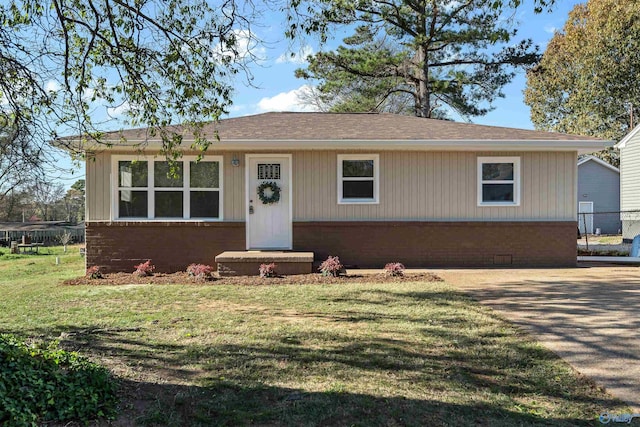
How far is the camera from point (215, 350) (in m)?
4.41

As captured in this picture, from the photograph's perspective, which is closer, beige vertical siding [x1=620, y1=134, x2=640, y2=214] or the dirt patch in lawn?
the dirt patch in lawn

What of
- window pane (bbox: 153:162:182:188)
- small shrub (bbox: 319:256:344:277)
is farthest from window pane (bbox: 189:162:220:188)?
small shrub (bbox: 319:256:344:277)

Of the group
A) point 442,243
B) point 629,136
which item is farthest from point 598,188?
point 442,243

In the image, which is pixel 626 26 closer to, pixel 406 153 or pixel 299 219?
pixel 406 153

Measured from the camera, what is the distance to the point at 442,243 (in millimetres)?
10594

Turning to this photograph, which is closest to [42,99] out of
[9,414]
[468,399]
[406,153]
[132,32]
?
[132,32]

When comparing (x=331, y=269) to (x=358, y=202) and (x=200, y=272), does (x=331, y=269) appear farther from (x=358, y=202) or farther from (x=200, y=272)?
(x=200, y=272)

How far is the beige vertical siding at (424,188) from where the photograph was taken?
10492 mm

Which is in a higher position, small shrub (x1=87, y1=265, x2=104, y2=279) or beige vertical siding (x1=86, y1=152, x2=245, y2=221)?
beige vertical siding (x1=86, y1=152, x2=245, y2=221)

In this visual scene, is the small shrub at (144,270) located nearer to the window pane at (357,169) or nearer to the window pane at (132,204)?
the window pane at (132,204)

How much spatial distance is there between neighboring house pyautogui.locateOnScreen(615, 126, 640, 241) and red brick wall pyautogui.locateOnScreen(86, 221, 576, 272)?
11.7 m

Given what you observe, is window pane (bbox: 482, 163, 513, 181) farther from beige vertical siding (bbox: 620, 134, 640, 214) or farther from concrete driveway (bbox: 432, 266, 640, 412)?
beige vertical siding (bbox: 620, 134, 640, 214)

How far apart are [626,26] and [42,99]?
1175 inches

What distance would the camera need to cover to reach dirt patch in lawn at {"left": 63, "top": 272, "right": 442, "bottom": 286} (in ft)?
28.1
